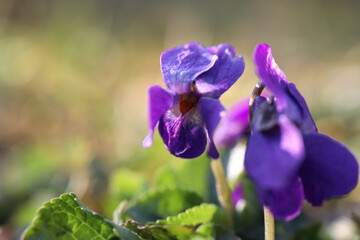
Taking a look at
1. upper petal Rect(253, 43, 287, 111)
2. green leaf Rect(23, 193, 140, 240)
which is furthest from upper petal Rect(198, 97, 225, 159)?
green leaf Rect(23, 193, 140, 240)

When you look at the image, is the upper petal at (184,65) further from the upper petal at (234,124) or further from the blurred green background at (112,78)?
the blurred green background at (112,78)

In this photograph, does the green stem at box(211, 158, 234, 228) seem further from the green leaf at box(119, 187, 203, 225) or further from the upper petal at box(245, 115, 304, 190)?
the upper petal at box(245, 115, 304, 190)

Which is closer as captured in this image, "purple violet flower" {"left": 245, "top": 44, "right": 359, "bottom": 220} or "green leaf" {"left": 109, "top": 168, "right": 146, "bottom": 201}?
"purple violet flower" {"left": 245, "top": 44, "right": 359, "bottom": 220}

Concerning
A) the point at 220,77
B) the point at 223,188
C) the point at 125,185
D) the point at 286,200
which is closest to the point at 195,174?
the point at 125,185

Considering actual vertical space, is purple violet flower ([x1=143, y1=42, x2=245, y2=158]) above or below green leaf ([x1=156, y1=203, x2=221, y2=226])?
above

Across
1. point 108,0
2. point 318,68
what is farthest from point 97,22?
point 318,68

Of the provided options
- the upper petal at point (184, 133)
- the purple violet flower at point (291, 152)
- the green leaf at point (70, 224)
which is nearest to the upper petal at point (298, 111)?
the purple violet flower at point (291, 152)
